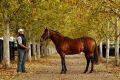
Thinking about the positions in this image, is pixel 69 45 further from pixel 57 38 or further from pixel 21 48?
pixel 21 48

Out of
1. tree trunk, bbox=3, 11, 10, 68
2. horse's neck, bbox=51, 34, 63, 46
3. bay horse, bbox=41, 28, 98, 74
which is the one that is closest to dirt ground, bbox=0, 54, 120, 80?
tree trunk, bbox=3, 11, 10, 68

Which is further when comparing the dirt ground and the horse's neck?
the horse's neck

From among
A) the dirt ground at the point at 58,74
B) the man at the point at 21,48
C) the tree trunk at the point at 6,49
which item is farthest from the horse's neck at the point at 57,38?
the tree trunk at the point at 6,49

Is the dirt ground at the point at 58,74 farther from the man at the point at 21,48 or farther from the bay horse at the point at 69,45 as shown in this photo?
the bay horse at the point at 69,45


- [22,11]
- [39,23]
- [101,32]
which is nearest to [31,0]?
[22,11]

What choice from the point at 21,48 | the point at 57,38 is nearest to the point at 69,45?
the point at 57,38

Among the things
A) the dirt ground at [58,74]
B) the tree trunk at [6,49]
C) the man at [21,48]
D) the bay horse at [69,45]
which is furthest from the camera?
the tree trunk at [6,49]

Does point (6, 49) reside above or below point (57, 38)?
below

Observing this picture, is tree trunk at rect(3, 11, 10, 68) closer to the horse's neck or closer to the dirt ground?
the dirt ground

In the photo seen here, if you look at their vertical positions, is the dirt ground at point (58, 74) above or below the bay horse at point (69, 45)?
below

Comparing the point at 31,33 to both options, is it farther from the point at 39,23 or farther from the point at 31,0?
the point at 31,0

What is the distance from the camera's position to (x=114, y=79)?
19.7m

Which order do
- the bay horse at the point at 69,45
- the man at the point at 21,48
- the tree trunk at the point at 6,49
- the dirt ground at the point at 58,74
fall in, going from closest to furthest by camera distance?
the dirt ground at the point at 58,74, the man at the point at 21,48, the bay horse at the point at 69,45, the tree trunk at the point at 6,49

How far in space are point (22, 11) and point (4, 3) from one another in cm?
152
